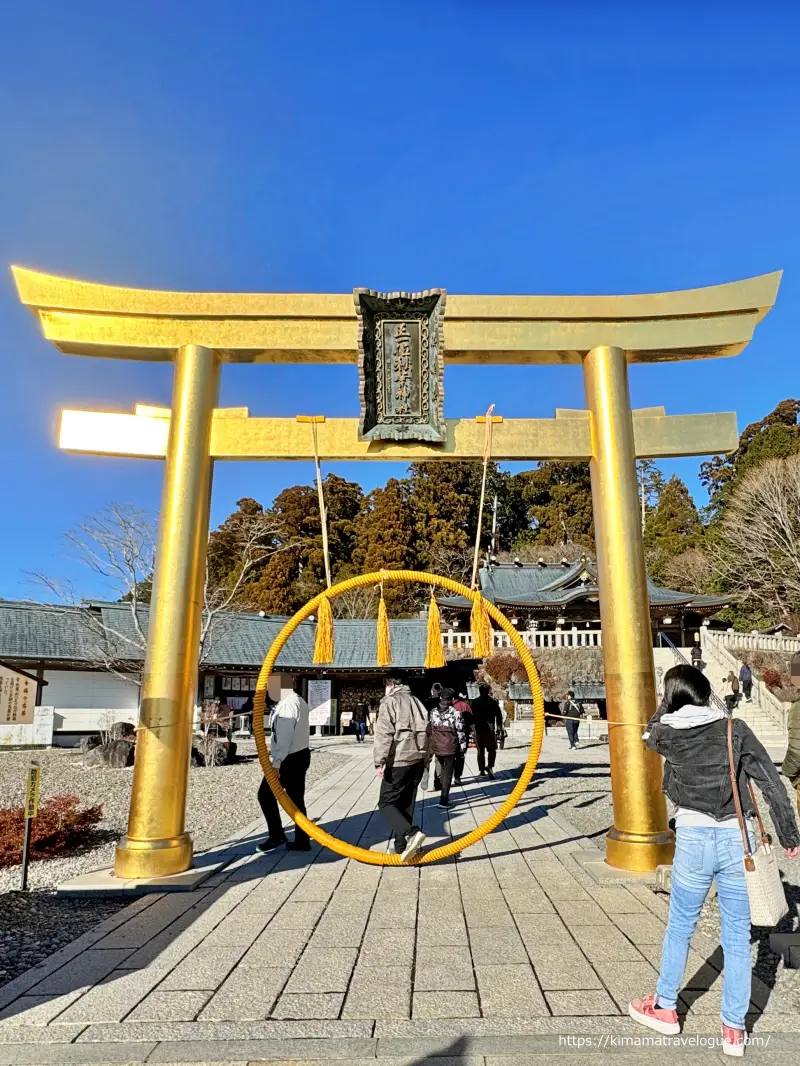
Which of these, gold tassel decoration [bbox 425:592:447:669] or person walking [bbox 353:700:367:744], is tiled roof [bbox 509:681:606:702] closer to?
person walking [bbox 353:700:367:744]

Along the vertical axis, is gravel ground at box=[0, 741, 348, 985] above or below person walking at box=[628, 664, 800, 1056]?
below

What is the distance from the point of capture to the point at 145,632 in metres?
22.5

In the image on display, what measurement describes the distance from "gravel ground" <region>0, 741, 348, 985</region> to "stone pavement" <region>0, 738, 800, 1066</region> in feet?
0.98

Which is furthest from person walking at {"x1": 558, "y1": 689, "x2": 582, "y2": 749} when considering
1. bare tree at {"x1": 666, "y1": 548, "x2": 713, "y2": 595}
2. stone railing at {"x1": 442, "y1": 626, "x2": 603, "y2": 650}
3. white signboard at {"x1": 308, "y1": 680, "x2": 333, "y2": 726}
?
bare tree at {"x1": 666, "y1": 548, "x2": 713, "y2": 595}

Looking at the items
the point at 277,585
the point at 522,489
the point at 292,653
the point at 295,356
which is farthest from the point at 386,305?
the point at 522,489

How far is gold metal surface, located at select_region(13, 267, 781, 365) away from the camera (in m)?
5.99

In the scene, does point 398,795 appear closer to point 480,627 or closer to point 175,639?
point 480,627

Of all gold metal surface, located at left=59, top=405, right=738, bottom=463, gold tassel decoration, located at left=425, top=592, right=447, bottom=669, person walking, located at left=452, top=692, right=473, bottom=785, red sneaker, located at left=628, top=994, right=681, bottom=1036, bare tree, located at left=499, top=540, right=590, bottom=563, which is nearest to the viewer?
red sneaker, located at left=628, top=994, right=681, bottom=1036

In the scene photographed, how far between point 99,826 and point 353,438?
589cm

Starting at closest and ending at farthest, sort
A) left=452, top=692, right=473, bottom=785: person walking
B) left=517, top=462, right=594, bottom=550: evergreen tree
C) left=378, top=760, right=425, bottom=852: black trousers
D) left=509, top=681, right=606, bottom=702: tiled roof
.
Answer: left=378, top=760, right=425, bottom=852: black trousers
left=452, top=692, right=473, bottom=785: person walking
left=509, top=681, right=606, bottom=702: tiled roof
left=517, top=462, right=594, bottom=550: evergreen tree

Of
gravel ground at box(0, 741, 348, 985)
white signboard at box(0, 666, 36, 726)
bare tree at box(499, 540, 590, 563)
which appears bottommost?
gravel ground at box(0, 741, 348, 985)

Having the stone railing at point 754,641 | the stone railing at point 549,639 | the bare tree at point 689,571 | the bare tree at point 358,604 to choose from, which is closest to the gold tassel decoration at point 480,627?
the stone railing at point 549,639

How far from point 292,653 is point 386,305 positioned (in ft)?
71.0

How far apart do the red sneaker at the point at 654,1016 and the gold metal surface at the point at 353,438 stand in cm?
408
